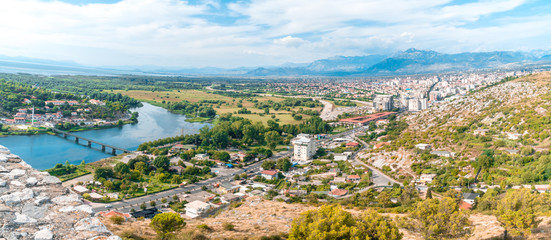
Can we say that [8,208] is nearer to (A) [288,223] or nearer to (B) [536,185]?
(A) [288,223]

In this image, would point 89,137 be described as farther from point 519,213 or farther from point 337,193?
point 519,213

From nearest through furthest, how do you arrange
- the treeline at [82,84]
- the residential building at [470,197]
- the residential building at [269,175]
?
the residential building at [470,197]
the residential building at [269,175]
the treeline at [82,84]

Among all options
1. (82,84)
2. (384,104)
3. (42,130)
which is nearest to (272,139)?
(42,130)

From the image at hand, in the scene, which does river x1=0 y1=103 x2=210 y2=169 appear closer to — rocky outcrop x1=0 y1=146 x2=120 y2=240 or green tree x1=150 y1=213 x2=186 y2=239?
green tree x1=150 y1=213 x2=186 y2=239

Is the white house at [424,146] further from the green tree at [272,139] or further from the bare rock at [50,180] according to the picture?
the bare rock at [50,180]

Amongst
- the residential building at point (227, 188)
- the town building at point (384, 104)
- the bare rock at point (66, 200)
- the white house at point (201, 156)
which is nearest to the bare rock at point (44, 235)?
the bare rock at point (66, 200)
